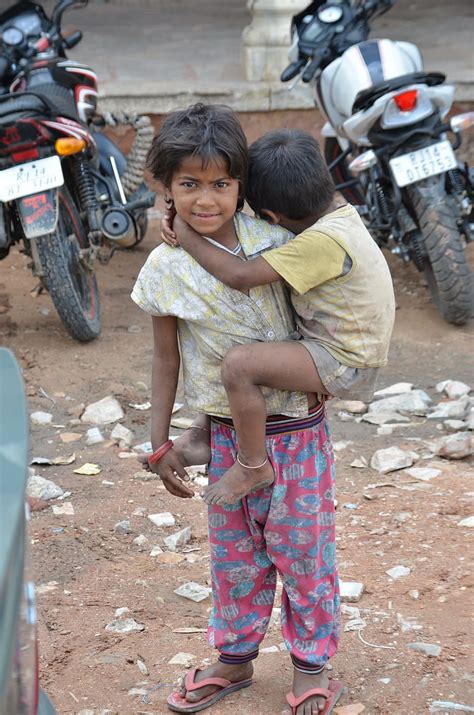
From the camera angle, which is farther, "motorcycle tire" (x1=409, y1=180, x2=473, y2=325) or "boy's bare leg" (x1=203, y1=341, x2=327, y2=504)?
"motorcycle tire" (x1=409, y1=180, x2=473, y2=325)

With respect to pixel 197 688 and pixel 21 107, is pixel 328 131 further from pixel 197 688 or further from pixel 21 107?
pixel 197 688

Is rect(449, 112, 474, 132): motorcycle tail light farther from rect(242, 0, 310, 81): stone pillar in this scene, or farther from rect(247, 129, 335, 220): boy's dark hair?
rect(247, 129, 335, 220): boy's dark hair

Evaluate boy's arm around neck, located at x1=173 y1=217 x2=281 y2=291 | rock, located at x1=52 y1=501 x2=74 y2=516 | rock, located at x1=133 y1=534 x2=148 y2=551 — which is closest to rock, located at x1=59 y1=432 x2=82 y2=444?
rock, located at x1=52 y1=501 x2=74 y2=516

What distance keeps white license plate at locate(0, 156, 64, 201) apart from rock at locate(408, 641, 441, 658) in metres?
3.18

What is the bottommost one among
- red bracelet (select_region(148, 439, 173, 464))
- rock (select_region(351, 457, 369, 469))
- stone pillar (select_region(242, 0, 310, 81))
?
rock (select_region(351, 457, 369, 469))

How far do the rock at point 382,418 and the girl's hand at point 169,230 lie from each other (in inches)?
100

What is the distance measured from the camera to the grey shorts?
98.5 inches

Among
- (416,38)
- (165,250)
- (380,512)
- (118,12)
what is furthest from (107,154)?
(118,12)

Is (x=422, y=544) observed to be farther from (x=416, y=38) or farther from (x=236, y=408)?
(x=416, y=38)

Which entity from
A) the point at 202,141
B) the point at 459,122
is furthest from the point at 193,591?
the point at 459,122

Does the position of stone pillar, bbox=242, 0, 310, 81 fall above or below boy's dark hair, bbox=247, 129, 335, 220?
above

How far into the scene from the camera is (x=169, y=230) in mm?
2539

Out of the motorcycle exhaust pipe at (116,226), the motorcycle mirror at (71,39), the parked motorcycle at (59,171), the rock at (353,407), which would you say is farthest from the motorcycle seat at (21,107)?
the rock at (353,407)

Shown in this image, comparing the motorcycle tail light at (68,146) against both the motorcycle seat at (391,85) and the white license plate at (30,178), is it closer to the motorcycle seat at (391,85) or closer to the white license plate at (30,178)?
the white license plate at (30,178)
